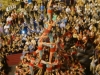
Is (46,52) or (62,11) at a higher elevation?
(62,11)

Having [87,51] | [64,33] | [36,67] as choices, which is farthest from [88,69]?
[36,67]

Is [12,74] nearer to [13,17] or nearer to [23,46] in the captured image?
[23,46]

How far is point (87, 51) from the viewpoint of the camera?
1249 cm

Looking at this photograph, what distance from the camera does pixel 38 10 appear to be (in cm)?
1277

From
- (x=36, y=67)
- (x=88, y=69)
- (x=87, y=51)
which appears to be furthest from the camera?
(x=87, y=51)

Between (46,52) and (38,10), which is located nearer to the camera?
(46,52)

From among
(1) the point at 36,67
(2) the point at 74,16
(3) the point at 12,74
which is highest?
(2) the point at 74,16

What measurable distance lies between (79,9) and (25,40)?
9.09ft

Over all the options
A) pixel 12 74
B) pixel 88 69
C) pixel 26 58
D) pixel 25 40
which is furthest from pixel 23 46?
pixel 88 69

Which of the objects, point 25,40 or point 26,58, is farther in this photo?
point 25,40

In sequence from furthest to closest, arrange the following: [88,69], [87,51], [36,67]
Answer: [87,51] < [88,69] < [36,67]

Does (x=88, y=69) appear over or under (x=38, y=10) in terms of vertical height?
under

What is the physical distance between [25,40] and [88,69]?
2.78 metres

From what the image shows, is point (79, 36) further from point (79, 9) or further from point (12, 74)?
point (12, 74)
